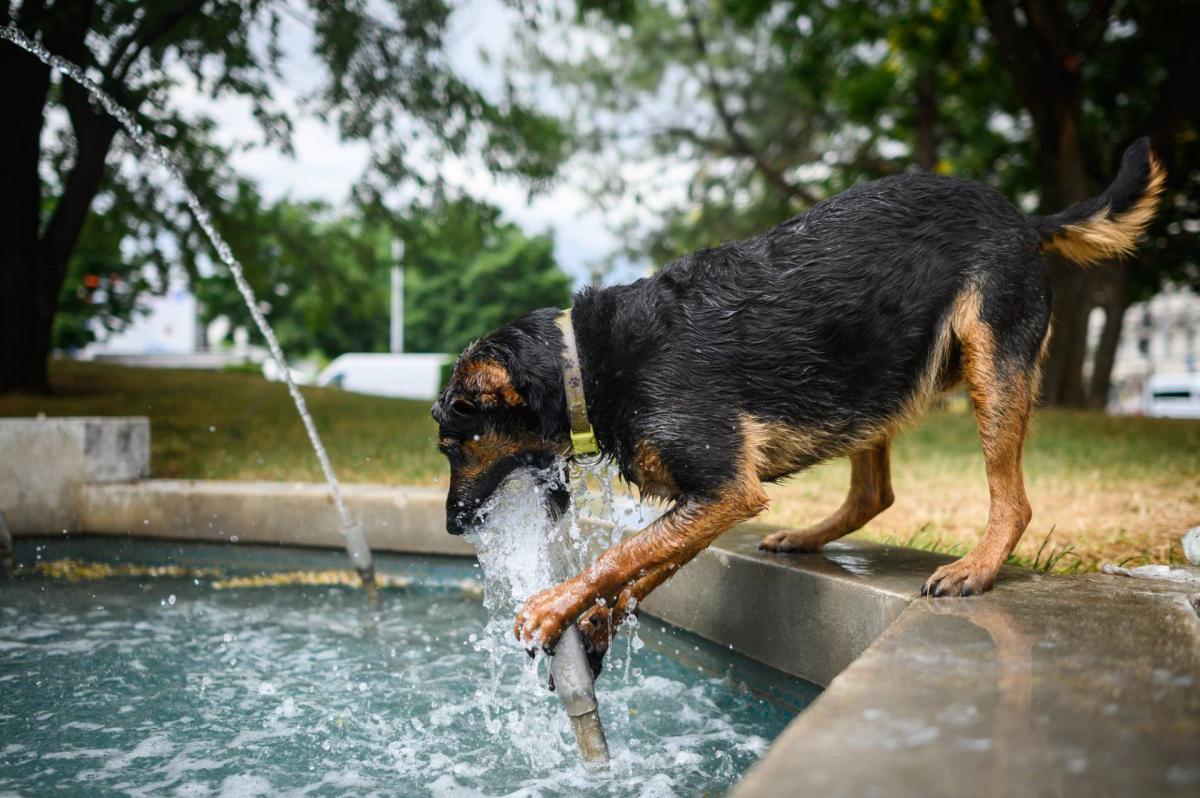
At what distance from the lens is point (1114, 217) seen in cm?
374

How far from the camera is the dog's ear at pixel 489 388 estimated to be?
336 centimetres

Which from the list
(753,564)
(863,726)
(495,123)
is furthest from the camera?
(495,123)

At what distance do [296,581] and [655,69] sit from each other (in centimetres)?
1891

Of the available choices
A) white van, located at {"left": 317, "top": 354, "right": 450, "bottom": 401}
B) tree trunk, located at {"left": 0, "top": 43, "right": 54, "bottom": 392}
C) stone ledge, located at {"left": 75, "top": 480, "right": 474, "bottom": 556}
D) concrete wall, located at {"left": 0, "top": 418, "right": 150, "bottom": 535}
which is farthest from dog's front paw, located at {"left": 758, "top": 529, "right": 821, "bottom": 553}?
white van, located at {"left": 317, "top": 354, "right": 450, "bottom": 401}

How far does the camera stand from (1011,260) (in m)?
3.47

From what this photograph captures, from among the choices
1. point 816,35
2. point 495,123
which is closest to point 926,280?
point 495,123

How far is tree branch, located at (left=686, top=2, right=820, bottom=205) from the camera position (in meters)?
19.6

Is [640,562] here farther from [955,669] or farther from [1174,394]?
[1174,394]

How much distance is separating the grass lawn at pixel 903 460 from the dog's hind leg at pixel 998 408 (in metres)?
0.49

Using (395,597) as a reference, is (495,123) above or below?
above

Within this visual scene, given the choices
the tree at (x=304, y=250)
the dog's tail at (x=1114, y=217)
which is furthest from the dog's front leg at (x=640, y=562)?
the tree at (x=304, y=250)

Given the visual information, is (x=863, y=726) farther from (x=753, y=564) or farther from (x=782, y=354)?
(x=753, y=564)

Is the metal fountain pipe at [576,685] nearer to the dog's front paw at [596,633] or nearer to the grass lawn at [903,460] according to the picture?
the dog's front paw at [596,633]

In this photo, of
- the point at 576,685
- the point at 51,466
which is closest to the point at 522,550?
the point at 576,685
